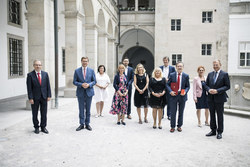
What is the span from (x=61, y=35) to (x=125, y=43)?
1374 centimetres

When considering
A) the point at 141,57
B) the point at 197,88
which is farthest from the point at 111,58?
the point at 197,88

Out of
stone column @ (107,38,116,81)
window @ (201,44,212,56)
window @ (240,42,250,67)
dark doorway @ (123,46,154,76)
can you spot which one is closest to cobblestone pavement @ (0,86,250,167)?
window @ (240,42,250,67)

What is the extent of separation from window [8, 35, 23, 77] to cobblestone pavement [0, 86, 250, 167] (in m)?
6.05

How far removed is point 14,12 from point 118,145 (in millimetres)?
10792

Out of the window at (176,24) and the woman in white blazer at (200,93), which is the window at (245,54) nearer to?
the window at (176,24)

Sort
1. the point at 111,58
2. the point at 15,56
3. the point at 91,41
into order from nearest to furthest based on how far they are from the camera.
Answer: the point at 15,56 < the point at 91,41 < the point at 111,58

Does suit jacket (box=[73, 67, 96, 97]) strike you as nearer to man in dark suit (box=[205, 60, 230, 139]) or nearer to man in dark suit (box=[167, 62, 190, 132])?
man in dark suit (box=[167, 62, 190, 132])

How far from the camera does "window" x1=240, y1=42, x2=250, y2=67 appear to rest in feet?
66.8

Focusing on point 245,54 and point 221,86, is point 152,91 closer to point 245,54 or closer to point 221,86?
point 221,86

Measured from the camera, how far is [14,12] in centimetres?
1303

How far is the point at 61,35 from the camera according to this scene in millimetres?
18391

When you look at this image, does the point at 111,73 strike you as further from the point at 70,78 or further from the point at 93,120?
the point at 93,120

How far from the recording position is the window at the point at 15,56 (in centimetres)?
1282

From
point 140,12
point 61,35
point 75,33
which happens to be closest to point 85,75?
point 75,33
